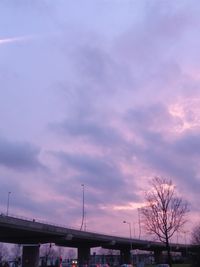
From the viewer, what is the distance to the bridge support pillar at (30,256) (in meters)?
102

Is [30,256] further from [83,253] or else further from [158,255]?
[158,255]

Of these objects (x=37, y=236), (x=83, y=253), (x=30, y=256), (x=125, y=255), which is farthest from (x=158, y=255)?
(x=30, y=256)

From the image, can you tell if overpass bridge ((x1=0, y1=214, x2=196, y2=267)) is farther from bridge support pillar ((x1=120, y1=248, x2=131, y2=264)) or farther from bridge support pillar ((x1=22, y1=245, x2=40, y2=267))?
bridge support pillar ((x1=120, y1=248, x2=131, y2=264))

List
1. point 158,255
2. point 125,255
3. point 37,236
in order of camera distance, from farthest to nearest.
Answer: point 158,255 → point 125,255 → point 37,236

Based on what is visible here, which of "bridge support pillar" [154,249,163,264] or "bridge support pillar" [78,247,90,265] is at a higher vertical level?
"bridge support pillar" [154,249,163,264]

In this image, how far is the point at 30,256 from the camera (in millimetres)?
104188

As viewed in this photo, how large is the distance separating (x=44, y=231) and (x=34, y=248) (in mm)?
10718

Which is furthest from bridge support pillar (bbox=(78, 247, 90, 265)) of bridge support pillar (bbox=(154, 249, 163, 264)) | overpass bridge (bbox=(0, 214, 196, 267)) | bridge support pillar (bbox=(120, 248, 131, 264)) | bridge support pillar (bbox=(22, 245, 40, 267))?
bridge support pillar (bbox=(154, 249, 163, 264))

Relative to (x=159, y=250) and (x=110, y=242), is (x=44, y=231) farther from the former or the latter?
(x=159, y=250)

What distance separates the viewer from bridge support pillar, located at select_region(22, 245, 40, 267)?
101625 mm

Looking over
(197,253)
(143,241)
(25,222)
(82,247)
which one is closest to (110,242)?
(82,247)

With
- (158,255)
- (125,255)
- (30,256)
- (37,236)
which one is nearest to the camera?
(30,256)

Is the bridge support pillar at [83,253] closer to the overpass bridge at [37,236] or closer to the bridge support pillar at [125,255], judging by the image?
the overpass bridge at [37,236]

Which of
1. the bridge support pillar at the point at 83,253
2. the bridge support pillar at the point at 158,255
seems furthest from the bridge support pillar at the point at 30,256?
the bridge support pillar at the point at 158,255
